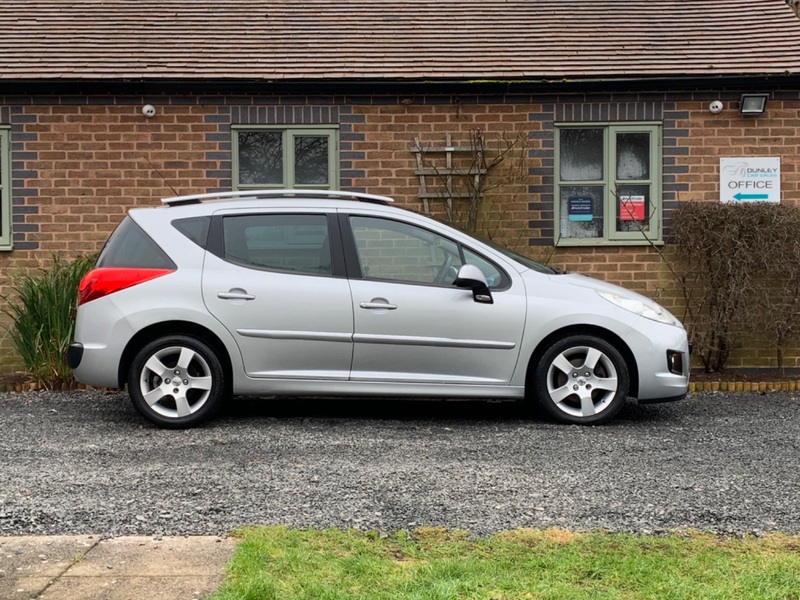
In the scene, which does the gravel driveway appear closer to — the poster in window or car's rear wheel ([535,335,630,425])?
car's rear wheel ([535,335,630,425])

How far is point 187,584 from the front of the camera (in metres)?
3.90

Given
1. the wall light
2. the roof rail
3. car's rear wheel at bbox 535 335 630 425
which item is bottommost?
car's rear wheel at bbox 535 335 630 425

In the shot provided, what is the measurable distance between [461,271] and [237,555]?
364 centimetres

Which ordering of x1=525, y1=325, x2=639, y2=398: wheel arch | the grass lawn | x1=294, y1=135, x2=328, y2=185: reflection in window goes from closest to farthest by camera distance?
the grass lawn → x1=525, y1=325, x2=639, y2=398: wheel arch → x1=294, y1=135, x2=328, y2=185: reflection in window

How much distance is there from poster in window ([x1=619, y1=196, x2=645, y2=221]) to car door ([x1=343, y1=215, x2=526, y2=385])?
374 centimetres

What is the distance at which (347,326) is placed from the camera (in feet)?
24.7

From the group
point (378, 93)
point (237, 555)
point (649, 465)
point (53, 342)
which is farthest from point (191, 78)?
point (237, 555)

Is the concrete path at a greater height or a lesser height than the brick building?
lesser

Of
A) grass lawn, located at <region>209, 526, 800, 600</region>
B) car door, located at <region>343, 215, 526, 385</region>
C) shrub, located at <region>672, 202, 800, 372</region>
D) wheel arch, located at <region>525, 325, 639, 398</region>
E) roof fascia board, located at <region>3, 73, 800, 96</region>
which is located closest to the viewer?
grass lawn, located at <region>209, 526, 800, 600</region>

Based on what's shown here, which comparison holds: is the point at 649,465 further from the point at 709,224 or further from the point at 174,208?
the point at 709,224

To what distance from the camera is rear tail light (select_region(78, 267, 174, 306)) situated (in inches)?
297

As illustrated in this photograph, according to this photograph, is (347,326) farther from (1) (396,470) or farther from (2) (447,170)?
(2) (447,170)

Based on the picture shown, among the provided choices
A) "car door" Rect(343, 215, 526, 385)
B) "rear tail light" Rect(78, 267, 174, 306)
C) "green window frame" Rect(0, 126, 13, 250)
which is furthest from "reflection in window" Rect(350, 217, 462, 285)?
"green window frame" Rect(0, 126, 13, 250)

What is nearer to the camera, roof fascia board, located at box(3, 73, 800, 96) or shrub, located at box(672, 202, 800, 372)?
shrub, located at box(672, 202, 800, 372)
